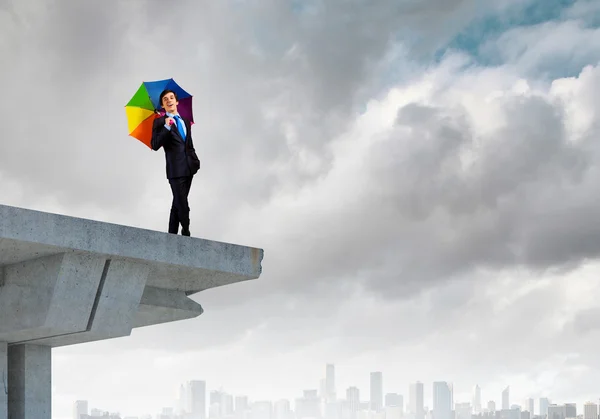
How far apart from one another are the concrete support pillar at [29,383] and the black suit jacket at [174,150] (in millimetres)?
3280

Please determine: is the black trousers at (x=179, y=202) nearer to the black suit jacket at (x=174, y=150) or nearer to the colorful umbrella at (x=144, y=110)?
the black suit jacket at (x=174, y=150)

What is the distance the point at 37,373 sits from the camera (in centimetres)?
1752

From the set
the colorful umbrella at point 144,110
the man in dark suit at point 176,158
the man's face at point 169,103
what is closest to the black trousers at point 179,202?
the man in dark suit at point 176,158

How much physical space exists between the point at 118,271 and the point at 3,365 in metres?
2.39

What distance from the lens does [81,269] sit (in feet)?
51.3

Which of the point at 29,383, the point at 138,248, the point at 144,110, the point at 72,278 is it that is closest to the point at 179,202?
the point at 144,110

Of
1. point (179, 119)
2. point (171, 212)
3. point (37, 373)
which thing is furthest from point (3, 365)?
point (179, 119)

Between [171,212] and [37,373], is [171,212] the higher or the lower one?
the higher one

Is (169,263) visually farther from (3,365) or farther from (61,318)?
(3,365)

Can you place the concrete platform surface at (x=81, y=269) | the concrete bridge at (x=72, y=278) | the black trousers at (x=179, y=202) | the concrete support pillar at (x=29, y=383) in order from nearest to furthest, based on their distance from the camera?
the concrete platform surface at (x=81, y=269) < the concrete bridge at (x=72, y=278) < the concrete support pillar at (x=29, y=383) < the black trousers at (x=179, y=202)

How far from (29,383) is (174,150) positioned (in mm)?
4006

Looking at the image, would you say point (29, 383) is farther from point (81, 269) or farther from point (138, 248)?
point (138, 248)

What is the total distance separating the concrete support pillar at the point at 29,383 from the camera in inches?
675

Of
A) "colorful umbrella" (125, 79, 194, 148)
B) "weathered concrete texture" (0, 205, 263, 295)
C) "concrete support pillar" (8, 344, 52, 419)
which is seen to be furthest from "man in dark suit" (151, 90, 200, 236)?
"concrete support pillar" (8, 344, 52, 419)
